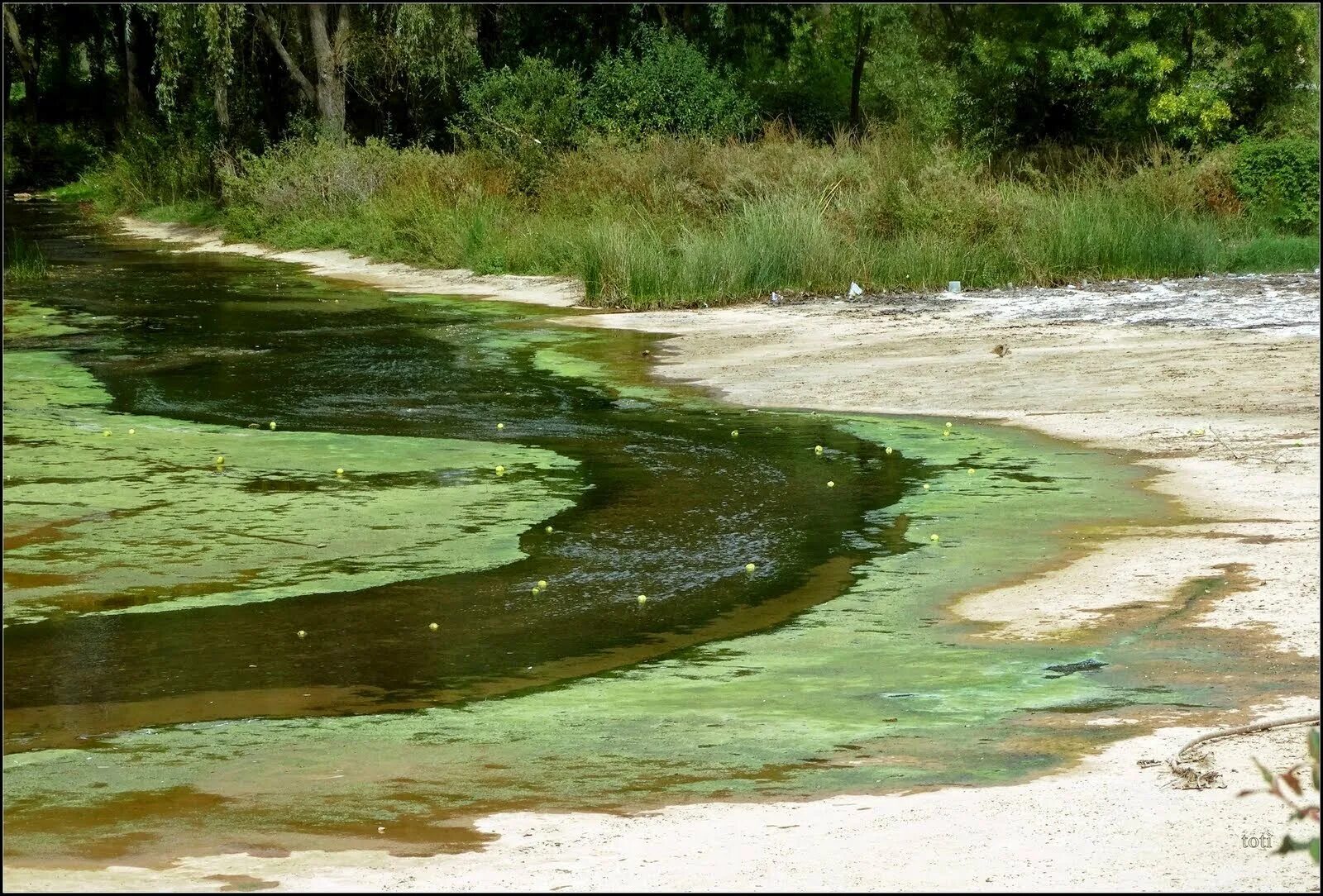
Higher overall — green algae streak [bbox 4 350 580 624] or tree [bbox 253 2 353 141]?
tree [bbox 253 2 353 141]

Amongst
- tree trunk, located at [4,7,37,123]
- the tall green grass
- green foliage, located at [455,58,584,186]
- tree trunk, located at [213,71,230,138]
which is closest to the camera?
the tall green grass

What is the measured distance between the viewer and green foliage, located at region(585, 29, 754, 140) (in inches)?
1146

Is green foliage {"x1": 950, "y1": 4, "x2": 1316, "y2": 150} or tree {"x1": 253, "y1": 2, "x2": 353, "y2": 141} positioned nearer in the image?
green foliage {"x1": 950, "y1": 4, "x2": 1316, "y2": 150}

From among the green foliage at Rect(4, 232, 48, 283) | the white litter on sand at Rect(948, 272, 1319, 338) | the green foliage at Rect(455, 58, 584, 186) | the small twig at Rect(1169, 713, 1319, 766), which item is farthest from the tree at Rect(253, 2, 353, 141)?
the small twig at Rect(1169, 713, 1319, 766)

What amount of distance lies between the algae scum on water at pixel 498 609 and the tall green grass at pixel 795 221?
17.3ft

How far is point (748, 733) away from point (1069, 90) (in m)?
22.0

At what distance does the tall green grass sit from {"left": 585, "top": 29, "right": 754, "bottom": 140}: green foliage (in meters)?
2.67

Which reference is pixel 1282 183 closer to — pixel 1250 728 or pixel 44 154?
pixel 1250 728

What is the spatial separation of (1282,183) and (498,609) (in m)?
17.9

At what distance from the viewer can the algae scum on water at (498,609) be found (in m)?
5.67

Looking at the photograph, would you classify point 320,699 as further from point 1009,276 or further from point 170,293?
point 170,293

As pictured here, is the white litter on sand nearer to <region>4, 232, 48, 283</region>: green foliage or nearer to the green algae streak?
the green algae streak

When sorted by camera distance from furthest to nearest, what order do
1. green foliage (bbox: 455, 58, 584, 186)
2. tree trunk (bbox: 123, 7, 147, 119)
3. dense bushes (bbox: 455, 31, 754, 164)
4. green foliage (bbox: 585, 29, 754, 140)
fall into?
1. tree trunk (bbox: 123, 7, 147, 119)
2. green foliage (bbox: 585, 29, 754, 140)
3. dense bushes (bbox: 455, 31, 754, 164)
4. green foliage (bbox: 455, 58, 584, 186)

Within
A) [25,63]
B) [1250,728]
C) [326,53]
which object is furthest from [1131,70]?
[25,63]
